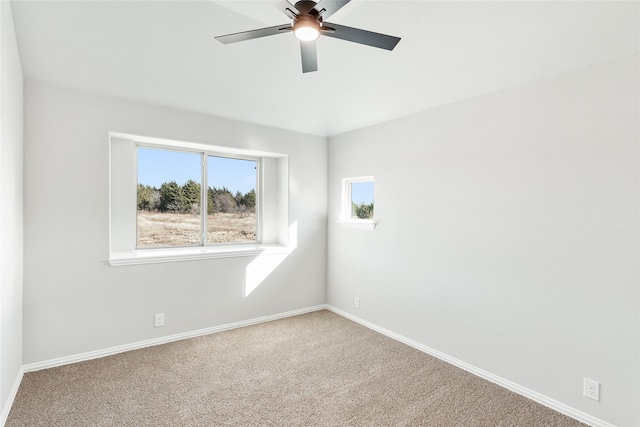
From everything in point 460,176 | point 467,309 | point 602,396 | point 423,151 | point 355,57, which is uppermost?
point 355,57

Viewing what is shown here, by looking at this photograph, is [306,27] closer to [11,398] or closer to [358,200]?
[358,200]

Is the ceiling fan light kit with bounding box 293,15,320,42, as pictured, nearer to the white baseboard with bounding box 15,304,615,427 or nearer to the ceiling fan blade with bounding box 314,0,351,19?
the ceiling fan blade with bounding box 314,0,351,19

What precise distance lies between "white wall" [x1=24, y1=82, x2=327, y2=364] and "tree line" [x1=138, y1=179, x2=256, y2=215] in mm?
605

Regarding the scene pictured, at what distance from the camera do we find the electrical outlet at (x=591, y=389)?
2105 mm

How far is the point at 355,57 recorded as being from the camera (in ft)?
8.26

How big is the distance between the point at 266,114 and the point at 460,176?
83.0 inches

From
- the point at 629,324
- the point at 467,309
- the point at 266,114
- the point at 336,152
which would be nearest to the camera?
the point at 629,324

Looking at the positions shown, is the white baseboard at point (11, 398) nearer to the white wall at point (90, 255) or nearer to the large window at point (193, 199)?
the white wall at point (90, 255)

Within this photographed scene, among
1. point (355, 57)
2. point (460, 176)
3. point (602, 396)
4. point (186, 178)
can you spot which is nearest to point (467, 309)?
point (602, 396)

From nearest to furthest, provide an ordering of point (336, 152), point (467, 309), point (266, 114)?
point (467, 309)
point (266, 114)
point (336, 152)

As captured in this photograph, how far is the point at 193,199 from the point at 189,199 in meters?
0.05

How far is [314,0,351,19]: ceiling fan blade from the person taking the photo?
1479mm

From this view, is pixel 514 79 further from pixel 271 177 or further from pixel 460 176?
pixel 271 177

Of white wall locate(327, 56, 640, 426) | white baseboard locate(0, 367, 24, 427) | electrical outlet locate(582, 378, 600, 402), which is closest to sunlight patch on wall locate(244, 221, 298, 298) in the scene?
white wall locate(327, 56, 640, 426)
